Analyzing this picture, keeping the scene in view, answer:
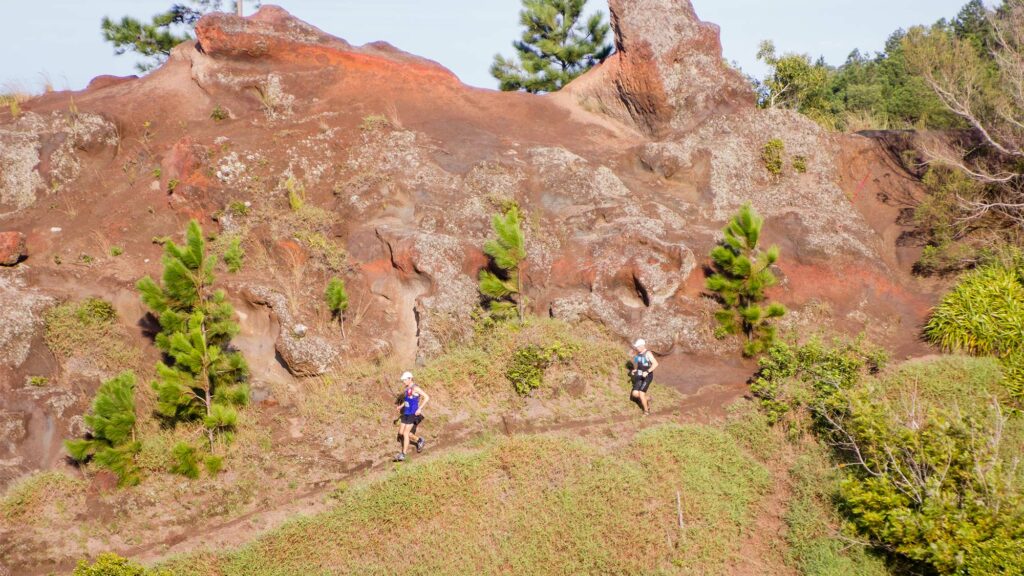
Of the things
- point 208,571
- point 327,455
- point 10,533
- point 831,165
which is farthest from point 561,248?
point 10,533

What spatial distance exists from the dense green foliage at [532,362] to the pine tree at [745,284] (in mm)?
3789

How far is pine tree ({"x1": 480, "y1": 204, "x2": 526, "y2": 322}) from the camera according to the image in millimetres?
17016

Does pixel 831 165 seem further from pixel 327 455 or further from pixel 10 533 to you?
pixel 10 533

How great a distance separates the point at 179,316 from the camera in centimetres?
1415

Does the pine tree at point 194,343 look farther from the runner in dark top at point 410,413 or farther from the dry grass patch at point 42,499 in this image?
the runner in dark top at point 410,413

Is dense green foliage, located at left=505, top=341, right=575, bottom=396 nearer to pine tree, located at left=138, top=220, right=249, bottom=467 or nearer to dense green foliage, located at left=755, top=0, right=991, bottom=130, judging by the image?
pine tree, located at left=138, top=220, right=249, bottom=467

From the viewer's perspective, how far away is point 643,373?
51.0 feet

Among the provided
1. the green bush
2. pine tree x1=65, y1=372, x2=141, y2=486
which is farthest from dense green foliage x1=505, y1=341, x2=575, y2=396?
pine tree x1=65, y1=372, x2=141, y2=486

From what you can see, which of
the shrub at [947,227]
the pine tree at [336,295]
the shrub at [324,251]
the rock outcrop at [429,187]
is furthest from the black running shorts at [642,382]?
the shrub at [947,227]

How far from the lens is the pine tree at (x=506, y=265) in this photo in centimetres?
1702

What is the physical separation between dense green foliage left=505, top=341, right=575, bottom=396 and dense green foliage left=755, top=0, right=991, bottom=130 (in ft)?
46.0

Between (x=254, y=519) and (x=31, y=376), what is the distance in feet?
19.2

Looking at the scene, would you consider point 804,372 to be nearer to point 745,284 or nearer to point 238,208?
point 745,284

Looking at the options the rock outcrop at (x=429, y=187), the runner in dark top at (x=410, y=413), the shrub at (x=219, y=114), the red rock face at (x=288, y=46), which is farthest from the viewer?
the red rock face at (x=288, y=46)
